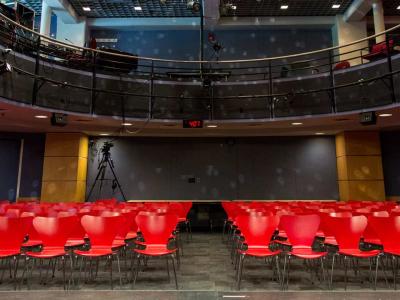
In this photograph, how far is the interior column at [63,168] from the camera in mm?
9977

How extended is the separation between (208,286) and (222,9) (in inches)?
398

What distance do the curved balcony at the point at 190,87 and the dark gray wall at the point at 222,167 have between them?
2.98 m

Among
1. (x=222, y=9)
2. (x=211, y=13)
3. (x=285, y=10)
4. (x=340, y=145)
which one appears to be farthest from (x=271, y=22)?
(x=340, y=145)

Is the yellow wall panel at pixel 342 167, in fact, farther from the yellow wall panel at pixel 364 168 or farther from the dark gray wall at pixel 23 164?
the dark gray wall at pixel 23 164

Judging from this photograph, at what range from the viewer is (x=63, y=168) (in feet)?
33.3

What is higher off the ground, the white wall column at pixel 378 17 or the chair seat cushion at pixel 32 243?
the white wall column at pixel 378 17

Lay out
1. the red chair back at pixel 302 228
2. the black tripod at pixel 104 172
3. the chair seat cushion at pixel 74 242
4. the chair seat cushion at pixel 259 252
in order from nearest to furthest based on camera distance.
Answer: the chair seat cushion at pixel 259 252
the red chair back at pixel 302 228
the chair seat cushion at pixel 74 242
the black tripod at pixel 104 172

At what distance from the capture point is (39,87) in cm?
667

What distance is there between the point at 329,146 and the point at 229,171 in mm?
3694

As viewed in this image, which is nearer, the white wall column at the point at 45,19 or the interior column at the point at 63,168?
the interior column at the point at 63,168

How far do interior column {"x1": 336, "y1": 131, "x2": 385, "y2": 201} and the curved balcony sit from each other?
288 cm

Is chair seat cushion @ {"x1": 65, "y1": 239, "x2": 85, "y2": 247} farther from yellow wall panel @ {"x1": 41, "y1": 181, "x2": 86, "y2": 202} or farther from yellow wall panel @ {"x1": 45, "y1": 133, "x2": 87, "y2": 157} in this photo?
yellow wall panel @ {"x1": 45, "y1": 133, "x2": 87, "y2": 157}

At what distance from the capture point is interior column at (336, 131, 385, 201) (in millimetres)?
9812

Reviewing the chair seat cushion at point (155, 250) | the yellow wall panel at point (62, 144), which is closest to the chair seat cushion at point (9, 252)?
the chair seat cushion at point (155, 250)
